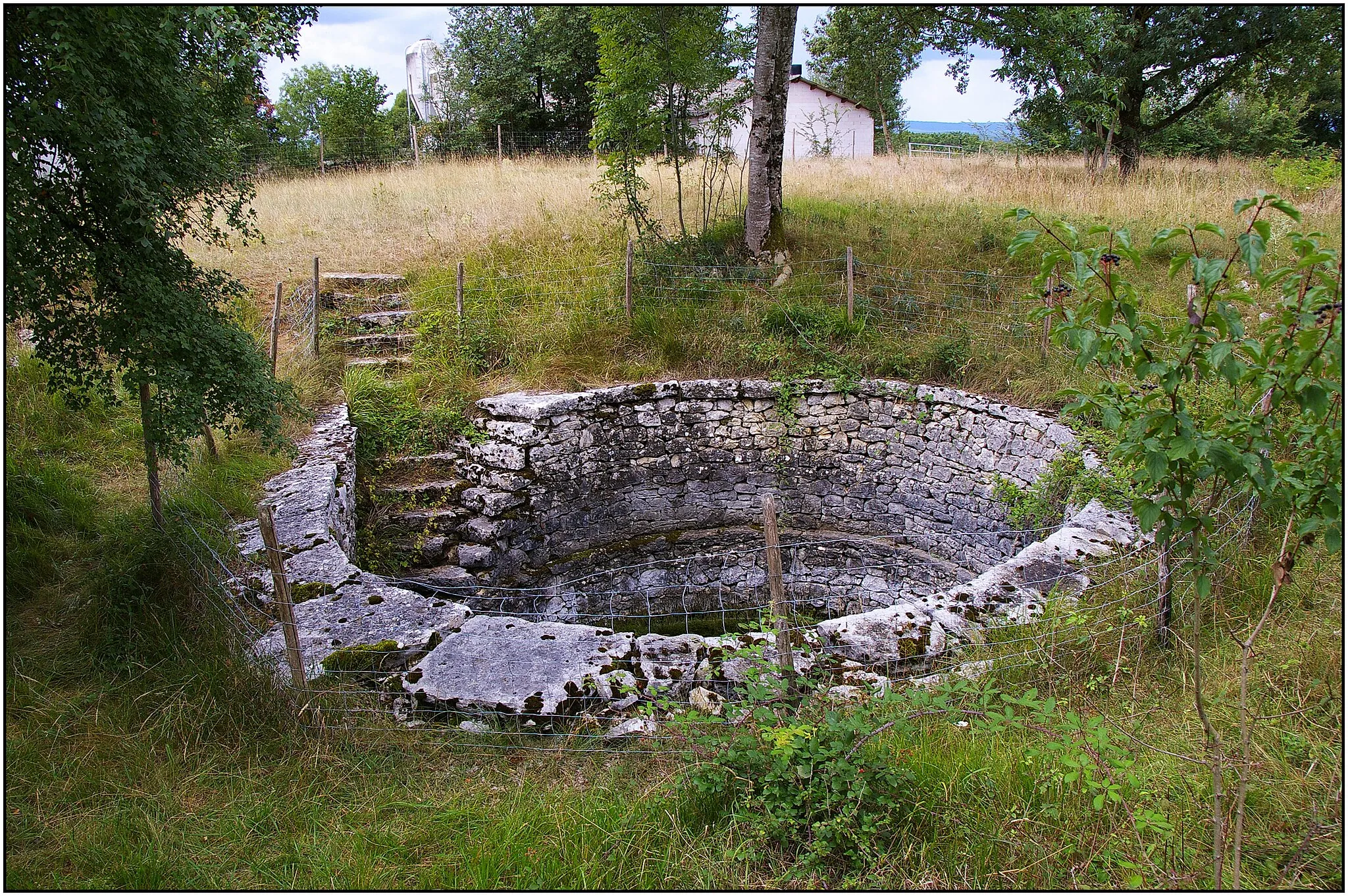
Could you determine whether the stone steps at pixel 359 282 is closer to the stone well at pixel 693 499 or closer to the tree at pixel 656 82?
the stone well at pixel 693 499

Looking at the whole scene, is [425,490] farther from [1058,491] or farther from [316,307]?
[1058,491]

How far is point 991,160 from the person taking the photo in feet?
59.5

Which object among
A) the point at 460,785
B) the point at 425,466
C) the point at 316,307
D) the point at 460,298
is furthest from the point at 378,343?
the point at 460,785

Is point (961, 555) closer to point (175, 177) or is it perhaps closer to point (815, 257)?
point (815, 257)

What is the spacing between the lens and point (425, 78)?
998 inches

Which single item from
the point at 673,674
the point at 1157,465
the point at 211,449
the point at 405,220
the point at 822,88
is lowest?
the point at 673,674

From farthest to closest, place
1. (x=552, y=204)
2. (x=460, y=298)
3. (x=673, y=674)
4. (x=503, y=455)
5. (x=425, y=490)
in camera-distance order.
→ (x=552, y=204)
(x=460, y=298)
(x=503, y=455)
(x=425, y=490)
(x=673, y=674)

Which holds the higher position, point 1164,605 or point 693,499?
point 1164,605

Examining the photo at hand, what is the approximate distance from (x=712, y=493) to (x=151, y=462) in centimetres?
580

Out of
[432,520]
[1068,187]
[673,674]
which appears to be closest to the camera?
[673,674]

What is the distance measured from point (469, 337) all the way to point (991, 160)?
1492 cm

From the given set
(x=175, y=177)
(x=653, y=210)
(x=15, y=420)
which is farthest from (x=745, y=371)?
(x=15, y=420)

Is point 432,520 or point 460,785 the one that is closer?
point 460,785

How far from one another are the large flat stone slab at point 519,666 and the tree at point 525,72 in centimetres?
2069
